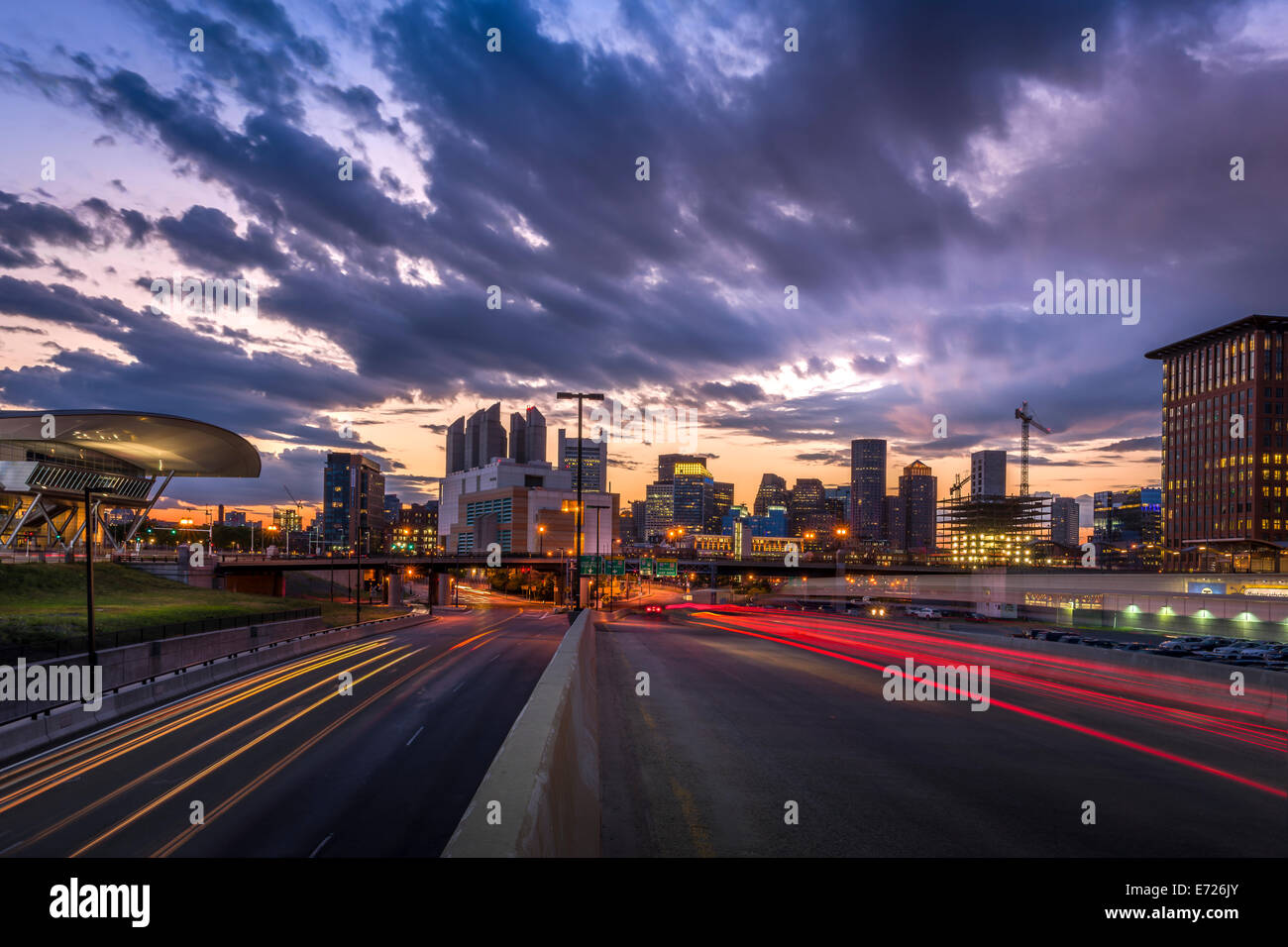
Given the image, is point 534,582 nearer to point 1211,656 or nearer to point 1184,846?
point 1211,656

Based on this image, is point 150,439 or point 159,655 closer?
point 159,655

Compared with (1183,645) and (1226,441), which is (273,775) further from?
(1226,441)

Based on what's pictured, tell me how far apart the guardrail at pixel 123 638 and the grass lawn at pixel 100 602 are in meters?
1.11

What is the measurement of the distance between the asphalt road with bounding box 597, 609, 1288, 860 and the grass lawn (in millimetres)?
26432

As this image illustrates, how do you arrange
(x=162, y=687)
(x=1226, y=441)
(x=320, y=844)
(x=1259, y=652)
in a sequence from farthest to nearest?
(x=1226, y=441)
(x=1259, y=652)
(x=162, y=687)
(x=320, y=844)

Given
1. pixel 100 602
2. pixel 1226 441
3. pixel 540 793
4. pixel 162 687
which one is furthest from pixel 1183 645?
pixel 1226 441

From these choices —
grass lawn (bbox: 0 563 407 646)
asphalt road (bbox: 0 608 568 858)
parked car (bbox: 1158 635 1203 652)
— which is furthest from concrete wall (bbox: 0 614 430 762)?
parked car (bbox: 1158 635 1203 652)

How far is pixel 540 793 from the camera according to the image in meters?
5.88

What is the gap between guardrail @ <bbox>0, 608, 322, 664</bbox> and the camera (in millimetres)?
24828

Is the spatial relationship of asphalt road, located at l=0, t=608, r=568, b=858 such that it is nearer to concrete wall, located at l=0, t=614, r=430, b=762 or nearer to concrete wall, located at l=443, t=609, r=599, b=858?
concrete wall, located at l=0, t=614, r=430, b=762

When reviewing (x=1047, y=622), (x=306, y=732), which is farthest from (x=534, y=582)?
(x=306, y=732)

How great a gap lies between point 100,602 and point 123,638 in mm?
21936

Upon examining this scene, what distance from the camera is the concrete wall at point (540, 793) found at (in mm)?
4539

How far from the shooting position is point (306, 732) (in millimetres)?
20719
